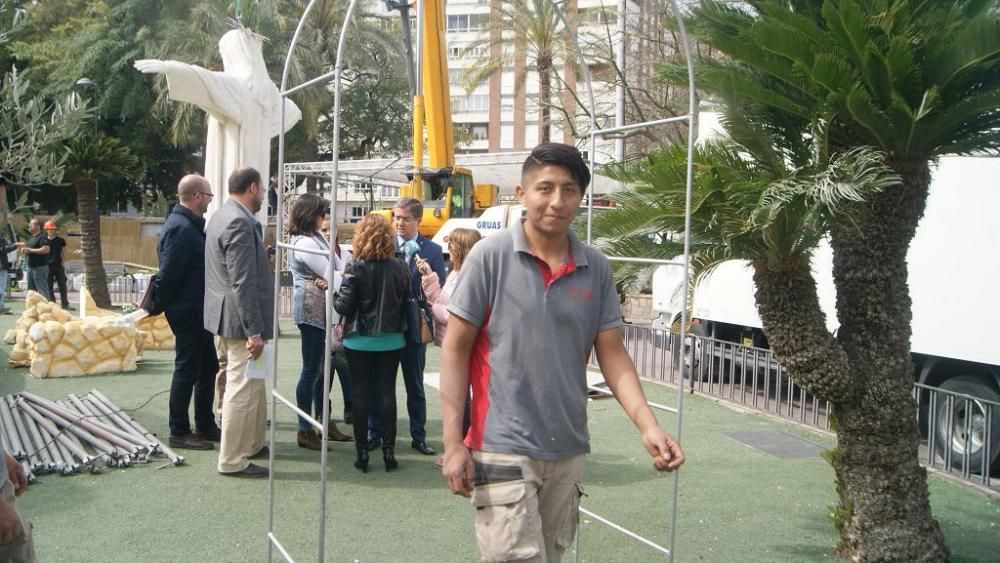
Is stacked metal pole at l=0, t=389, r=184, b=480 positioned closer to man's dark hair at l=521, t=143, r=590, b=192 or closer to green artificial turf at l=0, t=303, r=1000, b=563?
green artificial turf at l=0, t=303, r=1000, b=563

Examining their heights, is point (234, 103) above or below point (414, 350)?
above

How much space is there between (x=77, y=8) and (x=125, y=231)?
938 cm

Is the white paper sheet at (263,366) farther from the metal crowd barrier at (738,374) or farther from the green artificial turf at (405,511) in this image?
the metal crowd barrier at (738,374)

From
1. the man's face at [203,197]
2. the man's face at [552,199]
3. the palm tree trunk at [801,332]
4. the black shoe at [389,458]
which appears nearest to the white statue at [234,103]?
the man's face at [203,197]

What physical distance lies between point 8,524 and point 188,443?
438cm

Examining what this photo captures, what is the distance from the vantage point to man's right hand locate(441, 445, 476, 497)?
2.79m

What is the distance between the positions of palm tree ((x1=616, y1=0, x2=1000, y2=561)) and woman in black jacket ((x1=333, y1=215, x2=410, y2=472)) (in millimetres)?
2355

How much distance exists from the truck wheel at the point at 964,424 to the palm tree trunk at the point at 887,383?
2.87 meters

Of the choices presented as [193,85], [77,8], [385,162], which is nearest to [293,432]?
[193,85]

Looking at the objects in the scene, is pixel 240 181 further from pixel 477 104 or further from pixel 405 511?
pixel 477 104

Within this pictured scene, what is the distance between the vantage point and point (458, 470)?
2797 millimetres

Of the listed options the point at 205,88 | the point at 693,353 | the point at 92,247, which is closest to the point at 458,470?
the point at 205,88

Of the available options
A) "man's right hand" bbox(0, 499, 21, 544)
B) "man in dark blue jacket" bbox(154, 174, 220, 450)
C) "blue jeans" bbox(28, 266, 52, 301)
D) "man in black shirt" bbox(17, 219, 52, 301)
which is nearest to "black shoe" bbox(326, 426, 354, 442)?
"man in dark blue jacket" bbox(154, 174, 220, 450)

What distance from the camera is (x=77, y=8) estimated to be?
3612 cm
